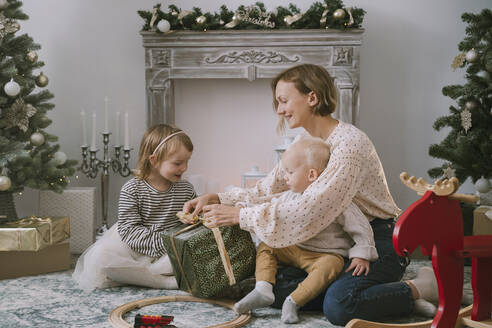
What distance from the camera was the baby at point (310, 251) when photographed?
1.98 metres

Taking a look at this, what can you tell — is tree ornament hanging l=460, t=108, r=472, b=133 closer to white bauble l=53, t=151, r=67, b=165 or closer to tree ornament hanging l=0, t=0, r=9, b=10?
Result: white bauble l=53, t=151, r=67, b=165

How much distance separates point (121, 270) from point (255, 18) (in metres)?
1.86

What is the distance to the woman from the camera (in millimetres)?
1958

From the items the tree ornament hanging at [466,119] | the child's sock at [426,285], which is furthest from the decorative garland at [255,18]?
the child's sock at [426,285]

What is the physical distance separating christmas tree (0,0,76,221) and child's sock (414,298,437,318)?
192 cm

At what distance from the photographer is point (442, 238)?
1.51 meters

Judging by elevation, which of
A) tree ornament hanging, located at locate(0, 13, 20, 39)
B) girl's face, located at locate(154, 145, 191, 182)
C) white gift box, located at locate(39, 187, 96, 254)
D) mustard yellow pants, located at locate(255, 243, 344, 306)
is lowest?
white gift box, located at locate(39, 187, 96, 254)

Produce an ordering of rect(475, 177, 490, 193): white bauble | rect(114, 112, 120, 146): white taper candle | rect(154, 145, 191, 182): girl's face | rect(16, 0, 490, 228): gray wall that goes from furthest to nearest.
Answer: rect(16, 0, 490, 228): gray wall, rect(114, 112, 120, 146): white taper candle, rect(475, 177, 490, 193): white bauble, rect(154, 145, 191, 182): girl's face

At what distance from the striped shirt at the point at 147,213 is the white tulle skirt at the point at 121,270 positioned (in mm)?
58

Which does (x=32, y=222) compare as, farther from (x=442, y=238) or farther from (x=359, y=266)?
(x=442, y=238)

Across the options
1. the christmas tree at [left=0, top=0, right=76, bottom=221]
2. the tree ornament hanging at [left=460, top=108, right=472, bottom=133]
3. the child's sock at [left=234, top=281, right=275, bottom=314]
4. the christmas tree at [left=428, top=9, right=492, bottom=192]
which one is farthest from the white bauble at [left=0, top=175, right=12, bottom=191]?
the tree ornament hanging at [left=460, top=108, right=472, bottom=133]

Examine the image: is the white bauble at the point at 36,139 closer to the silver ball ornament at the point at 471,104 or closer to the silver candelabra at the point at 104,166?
the silver candelabra at the point at 104,166

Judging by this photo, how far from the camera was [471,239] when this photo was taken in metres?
1.62

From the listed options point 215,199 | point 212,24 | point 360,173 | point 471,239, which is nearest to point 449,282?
point 471,239
